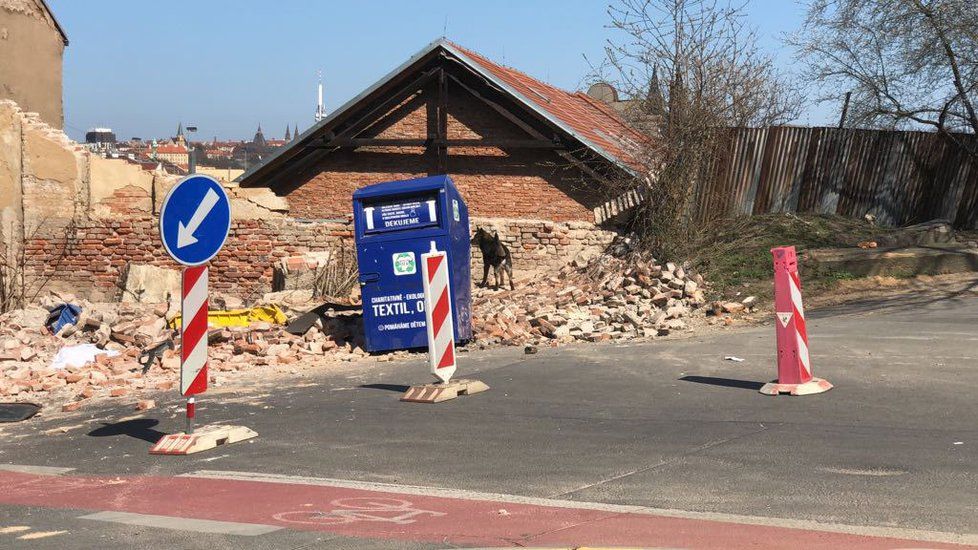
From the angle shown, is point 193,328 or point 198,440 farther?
point 198,440

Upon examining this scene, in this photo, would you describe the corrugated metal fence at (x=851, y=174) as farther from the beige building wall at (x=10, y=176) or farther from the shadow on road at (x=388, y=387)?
the beige building wall at (x=10, y=176)

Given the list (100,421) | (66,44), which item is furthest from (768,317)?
(66,44)

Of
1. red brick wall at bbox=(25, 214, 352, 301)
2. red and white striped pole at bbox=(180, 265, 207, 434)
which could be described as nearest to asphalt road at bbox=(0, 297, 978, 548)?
red and white striped pole at bbox=(180, 265, 207, 434)

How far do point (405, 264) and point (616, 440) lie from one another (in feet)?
21.8

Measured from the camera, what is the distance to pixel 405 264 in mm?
14055

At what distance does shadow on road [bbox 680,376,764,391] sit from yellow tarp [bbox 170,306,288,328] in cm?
791

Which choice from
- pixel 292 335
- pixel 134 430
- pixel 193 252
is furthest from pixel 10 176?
pixel 193 252

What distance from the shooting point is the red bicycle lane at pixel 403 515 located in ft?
17.3

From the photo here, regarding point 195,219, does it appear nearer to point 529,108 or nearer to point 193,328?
point 193,328

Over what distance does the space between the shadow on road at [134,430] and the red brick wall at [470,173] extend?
1308 cm

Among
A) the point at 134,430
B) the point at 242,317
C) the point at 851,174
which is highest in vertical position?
the point at 851,174

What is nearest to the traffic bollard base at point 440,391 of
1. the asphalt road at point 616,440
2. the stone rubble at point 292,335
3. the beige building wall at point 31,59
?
the asphalt road at point 616,440

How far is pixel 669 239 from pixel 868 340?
6.60m

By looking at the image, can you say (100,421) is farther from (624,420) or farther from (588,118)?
(588,118)
